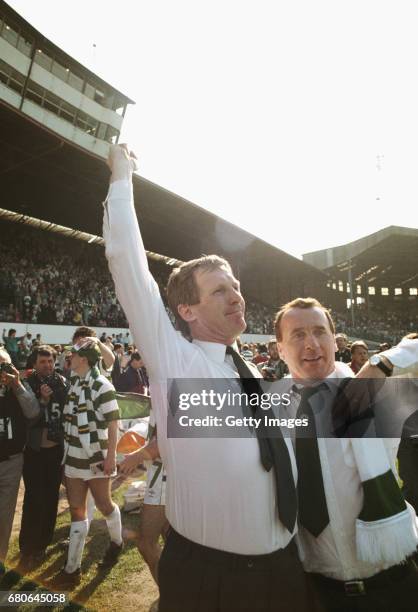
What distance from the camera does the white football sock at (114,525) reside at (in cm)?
398

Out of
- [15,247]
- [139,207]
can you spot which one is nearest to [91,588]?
[139,207]

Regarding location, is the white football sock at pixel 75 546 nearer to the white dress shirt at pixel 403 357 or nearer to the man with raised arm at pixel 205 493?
the man with raised arm at pixel 205 493

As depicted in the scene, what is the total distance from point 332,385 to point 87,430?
2814 millimetres

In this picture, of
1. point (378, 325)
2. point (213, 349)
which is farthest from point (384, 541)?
point (378, 325)

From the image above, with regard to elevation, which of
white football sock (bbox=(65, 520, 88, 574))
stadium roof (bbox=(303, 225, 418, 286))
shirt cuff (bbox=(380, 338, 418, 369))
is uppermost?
stadium roof (bbox=(303, 225, 418, 286))

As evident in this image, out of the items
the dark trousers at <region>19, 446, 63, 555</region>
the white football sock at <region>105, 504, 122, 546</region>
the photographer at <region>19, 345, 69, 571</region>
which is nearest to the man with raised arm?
the white football sock at <region>105, 504, 122, 546</region>

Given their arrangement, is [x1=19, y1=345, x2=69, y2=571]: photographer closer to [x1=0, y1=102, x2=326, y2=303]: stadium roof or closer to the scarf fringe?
the scarf fringe

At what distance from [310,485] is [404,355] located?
0.77 metres

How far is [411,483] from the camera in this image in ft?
11.5

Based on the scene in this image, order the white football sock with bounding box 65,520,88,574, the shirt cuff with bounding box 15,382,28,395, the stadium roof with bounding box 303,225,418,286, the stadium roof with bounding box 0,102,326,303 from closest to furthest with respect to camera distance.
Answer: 1. the white football sock with bounding box 65,520,88,574
2. the shirt cuff with bounding box 15,382,28,395
3. the stadium roof with bounding box 0,102,326,303
4. the stadium roof with bounding box 303,225,418,286

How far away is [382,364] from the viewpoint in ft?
6.11

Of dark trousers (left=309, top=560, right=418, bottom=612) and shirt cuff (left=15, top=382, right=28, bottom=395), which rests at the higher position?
shirt cuff (left=15, top=382, right=28, bottom=395)

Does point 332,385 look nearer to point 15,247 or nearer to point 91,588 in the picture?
point 91,588

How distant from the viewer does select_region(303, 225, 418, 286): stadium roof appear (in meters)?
Answer: 31.5
